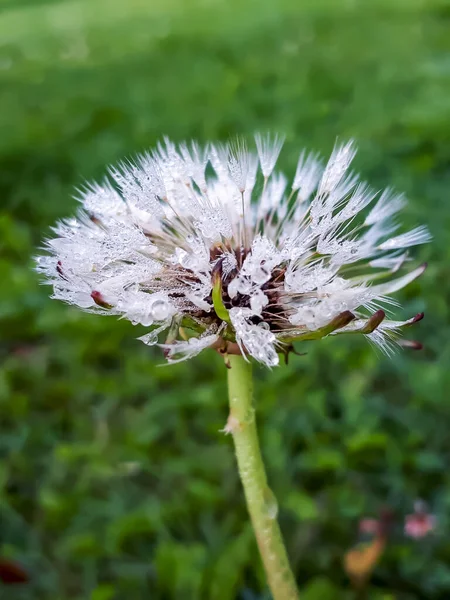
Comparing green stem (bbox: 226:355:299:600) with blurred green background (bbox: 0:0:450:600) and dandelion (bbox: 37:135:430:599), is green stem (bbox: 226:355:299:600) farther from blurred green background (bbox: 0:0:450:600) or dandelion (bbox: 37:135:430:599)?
blurred green background (bbox: 0:0:450:600)

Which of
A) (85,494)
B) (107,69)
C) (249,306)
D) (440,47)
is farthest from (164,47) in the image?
(249,306)

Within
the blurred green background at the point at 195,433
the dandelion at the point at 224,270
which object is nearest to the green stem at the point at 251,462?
the dandelion at the point at 224,270

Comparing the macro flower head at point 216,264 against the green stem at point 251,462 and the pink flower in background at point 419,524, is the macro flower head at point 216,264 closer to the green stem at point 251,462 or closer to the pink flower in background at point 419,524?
the green stem at point 251,462

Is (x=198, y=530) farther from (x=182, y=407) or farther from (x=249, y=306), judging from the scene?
(x=249, y=306)

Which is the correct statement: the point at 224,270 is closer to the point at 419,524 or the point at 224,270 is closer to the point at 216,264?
the point at 216,264

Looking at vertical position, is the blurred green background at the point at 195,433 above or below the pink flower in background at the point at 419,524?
above

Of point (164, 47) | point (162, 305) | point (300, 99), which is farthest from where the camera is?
point (164, 47)

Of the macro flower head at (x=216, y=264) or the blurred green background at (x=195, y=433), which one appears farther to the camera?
the blurred green background at (x=195, y=433)
